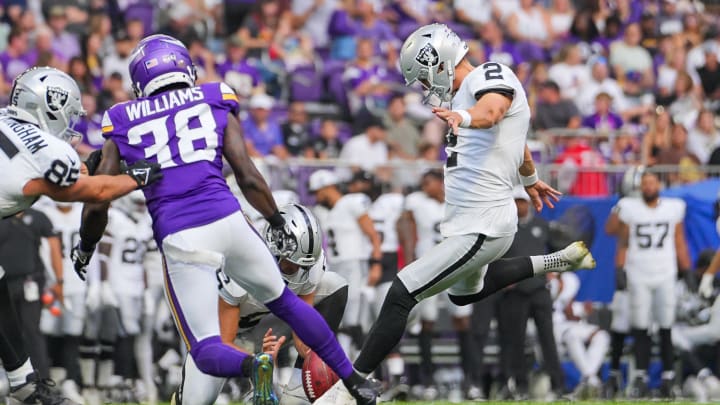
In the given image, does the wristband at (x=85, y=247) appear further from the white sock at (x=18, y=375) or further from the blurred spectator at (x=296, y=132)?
the blurred spectator at (x=296, y=132)

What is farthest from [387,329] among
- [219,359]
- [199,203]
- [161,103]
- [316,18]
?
[316,18]

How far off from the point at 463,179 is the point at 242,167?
1406 mm

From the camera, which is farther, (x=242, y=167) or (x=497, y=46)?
(x=497, y=46)

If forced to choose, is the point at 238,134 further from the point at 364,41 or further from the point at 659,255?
the point at 364,41

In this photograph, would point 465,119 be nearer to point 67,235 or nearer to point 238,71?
point 67,235

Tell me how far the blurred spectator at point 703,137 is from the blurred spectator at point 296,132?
416 centimetres

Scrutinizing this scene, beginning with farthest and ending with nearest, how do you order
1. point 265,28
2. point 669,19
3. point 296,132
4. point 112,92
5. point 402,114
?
point 669,19, point 265,28, point 402,114, point 296,132, point 112,92

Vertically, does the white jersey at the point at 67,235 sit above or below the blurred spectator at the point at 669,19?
below

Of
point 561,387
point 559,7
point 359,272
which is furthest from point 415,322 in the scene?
point 559,7

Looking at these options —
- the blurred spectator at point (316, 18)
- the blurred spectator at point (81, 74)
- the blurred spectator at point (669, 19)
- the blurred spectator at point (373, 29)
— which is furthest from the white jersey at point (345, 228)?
the blurred spectator at point (669, 19)

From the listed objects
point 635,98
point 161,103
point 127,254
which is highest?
point 635,98

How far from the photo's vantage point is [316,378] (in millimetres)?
7504

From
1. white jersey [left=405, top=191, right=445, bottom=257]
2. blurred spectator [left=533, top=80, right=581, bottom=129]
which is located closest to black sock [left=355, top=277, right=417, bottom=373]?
white jersey [left=405, top=191, right=445, bottom=257]

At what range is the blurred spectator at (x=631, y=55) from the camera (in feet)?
58.0
